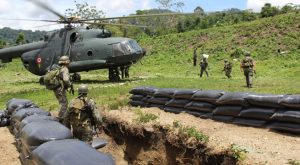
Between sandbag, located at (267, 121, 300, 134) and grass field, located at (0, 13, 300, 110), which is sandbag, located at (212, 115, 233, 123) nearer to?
sandbag, located at (267, 121, 300, 134)

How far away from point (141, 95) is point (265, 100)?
5.82 m

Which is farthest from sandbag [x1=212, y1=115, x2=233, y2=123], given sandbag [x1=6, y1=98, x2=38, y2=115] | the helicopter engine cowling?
the helicopter engine cowling

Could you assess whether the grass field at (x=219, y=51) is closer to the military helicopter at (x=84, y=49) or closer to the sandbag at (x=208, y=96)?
the military helicopter at (x=84, y=49)

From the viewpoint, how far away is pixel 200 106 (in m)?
12.0

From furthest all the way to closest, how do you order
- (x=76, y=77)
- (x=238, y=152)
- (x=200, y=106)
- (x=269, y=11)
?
(x=269, y=11), (x=76, y=77), (x=200, y=106), (x=238, y=152)

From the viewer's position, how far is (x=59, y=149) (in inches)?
229

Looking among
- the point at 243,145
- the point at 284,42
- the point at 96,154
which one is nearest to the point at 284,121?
the point at 243,145

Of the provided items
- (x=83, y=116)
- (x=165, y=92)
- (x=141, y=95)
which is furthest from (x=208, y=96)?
(x=83, y=116)

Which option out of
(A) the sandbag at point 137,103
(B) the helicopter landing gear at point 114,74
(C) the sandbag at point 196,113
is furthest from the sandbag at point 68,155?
(B) the helicopter landing gear at point 114,74

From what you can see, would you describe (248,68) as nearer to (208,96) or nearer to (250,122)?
(208,96)

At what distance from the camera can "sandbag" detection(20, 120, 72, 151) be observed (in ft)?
22.9

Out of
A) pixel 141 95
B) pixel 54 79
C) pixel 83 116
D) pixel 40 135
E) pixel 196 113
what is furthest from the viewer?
pixel 141 95

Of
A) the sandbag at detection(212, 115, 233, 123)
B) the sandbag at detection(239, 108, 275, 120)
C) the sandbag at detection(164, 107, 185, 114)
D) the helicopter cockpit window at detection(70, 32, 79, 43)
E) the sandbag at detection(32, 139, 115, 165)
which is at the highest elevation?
the helicopter cockpit window at detection(70, 32, 79, 43)

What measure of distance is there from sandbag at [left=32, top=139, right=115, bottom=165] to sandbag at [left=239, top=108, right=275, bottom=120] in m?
5.14
